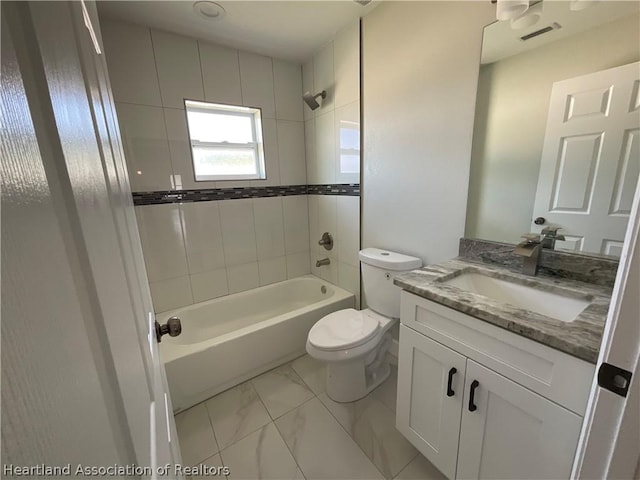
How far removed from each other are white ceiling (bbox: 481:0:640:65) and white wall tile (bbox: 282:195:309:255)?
5.55 ft

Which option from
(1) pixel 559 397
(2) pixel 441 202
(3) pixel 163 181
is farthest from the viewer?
(3) pixel 163 181

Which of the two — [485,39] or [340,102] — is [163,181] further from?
[485,39]

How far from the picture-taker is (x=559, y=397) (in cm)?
74

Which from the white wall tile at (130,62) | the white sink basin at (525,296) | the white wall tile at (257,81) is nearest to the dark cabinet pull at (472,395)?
the white sink basin at (525,296)

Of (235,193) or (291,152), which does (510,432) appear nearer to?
(235,193)

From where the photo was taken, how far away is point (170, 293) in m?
2.09

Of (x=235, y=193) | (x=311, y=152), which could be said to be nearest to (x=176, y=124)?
(x=235, y=193)

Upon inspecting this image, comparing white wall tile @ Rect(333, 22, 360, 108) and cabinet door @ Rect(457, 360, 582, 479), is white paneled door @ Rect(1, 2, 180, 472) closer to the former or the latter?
cabinet door @ Rect(457, 360, 582, 479)

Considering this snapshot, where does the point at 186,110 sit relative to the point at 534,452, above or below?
above

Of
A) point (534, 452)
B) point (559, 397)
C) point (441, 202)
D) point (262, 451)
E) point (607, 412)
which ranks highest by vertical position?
point (441, 202)

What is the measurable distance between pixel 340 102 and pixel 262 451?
2238 millimetres

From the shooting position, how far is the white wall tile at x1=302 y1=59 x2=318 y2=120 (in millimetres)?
2256

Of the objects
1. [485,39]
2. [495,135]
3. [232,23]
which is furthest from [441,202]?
[232,23]

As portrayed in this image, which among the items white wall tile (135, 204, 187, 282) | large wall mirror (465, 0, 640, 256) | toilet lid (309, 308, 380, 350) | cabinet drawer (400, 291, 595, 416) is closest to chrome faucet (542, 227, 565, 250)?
large wall mirror (465, 0, 640, 256)
